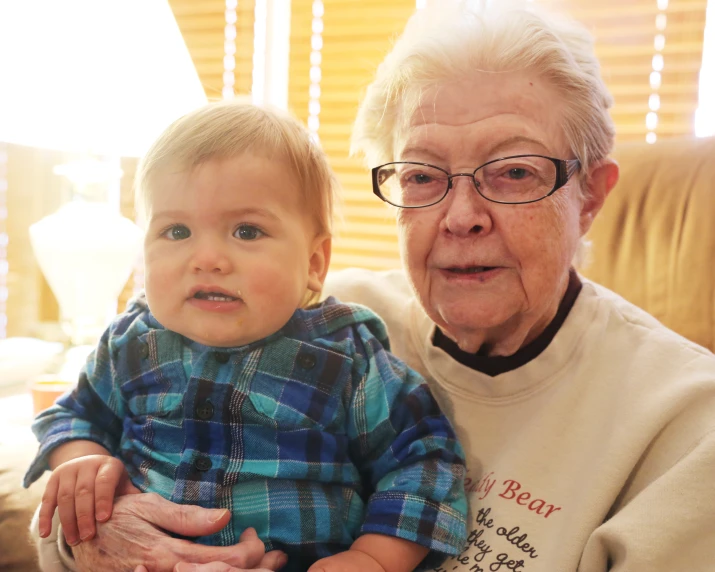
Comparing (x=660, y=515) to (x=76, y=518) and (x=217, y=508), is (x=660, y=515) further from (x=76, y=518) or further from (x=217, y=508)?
(x=76, y=518)

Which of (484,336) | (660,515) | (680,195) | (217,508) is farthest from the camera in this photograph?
(680,195)

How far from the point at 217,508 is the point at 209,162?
1.82ft

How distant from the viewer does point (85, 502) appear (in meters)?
1.06

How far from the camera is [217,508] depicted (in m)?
1.05

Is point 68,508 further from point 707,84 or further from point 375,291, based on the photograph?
point 707,84

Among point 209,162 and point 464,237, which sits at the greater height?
point 209,162

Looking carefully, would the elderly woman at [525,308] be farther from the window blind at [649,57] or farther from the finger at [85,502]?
the window blind at [649,57]

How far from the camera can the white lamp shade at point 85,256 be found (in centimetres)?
219

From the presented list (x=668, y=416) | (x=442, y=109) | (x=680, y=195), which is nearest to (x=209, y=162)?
(x=442, y=109)

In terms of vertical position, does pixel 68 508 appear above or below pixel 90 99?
below

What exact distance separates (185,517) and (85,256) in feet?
4.63

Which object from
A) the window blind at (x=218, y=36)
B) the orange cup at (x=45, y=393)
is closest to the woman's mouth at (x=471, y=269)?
the orange cup at (x=45, y=393)

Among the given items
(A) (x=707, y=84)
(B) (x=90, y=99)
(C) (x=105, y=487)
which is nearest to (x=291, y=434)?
(C) (x=105, y=487)

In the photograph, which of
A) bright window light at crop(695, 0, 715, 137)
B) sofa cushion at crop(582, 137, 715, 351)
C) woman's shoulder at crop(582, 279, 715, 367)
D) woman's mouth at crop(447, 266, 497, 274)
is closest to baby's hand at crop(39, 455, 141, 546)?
woman's mouth at crop(447, 266, 497, 274)
